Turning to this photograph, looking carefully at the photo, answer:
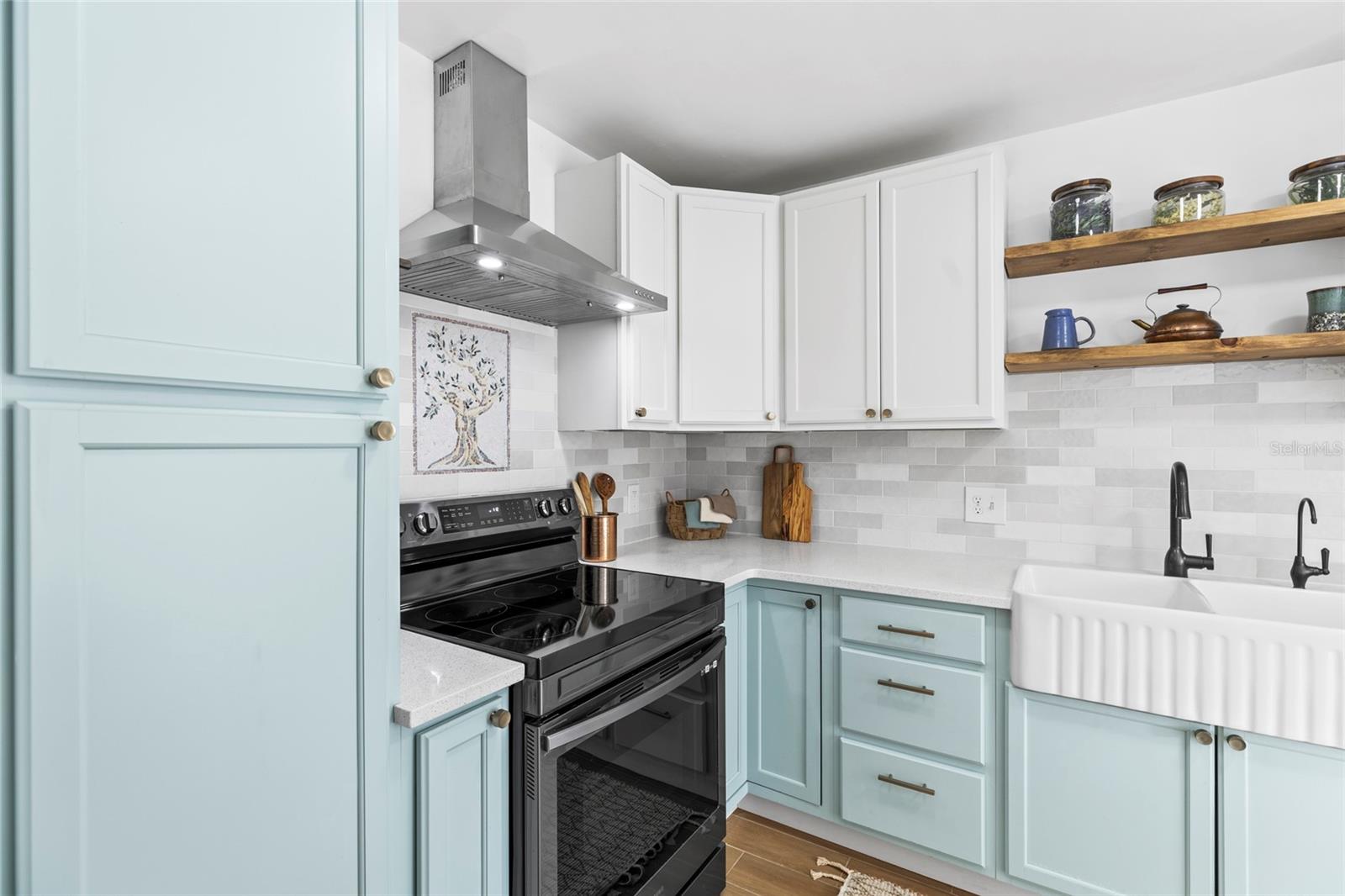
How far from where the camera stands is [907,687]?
1936 millimetres

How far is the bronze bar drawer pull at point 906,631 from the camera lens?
6.24 ft

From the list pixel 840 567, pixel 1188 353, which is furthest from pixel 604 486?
pixel 1188 353

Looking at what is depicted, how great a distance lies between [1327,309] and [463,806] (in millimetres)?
2484

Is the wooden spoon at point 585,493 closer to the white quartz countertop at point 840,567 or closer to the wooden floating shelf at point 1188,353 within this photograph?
the white quartz countertop at point 840,567

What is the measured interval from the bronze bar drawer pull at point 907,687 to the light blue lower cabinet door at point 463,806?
1.22 meters

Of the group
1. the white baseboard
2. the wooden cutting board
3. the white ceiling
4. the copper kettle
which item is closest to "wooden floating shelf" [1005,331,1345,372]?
the copper kettle

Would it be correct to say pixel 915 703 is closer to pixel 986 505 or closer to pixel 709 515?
pixel 986 505

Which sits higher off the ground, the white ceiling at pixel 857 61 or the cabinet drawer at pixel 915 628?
the white ceiling at pixel 857 61

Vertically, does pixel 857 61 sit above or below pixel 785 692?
above

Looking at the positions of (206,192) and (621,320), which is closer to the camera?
(206,192)

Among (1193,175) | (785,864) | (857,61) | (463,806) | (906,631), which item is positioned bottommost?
(785,864)

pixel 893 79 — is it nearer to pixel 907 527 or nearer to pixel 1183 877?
pixel 907 527

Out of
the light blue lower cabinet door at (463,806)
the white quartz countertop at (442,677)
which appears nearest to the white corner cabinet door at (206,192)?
the white quartz countertop at (442,677)

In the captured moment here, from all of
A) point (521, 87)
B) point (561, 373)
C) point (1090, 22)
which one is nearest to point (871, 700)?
point (561, 373)
